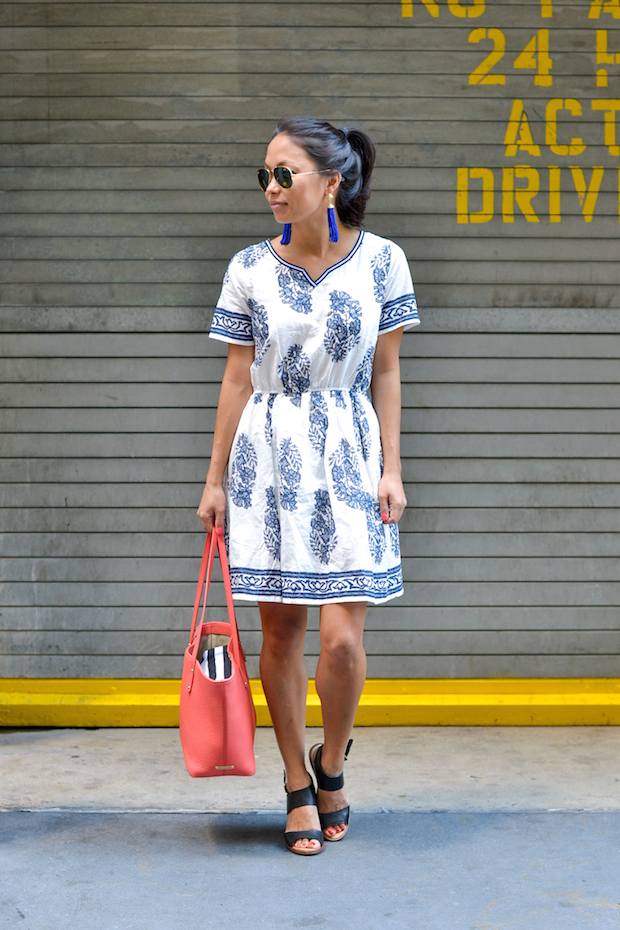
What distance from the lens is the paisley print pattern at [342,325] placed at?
9.25ft

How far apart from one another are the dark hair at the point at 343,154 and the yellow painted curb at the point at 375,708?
82.4 inches

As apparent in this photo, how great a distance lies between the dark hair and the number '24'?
53.6 inches

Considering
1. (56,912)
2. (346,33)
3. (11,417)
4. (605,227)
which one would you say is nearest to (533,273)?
(605,227)

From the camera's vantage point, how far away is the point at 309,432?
2.85 m

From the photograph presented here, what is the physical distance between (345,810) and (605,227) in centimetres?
260

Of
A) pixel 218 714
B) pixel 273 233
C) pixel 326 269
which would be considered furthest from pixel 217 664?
pixel 273 233

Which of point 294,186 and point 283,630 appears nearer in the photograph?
point 294,186

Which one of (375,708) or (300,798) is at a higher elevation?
(300,798)

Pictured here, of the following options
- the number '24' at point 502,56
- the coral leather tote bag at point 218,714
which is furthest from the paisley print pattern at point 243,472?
the number '24' at point 502,56

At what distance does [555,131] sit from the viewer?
4074mm

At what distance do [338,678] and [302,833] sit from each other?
1.51 feet

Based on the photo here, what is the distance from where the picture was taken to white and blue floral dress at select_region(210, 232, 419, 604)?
9.25 ft

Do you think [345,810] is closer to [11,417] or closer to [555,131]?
[11,417]

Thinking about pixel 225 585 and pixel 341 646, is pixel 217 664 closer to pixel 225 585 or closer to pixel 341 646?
pixel 225 585
